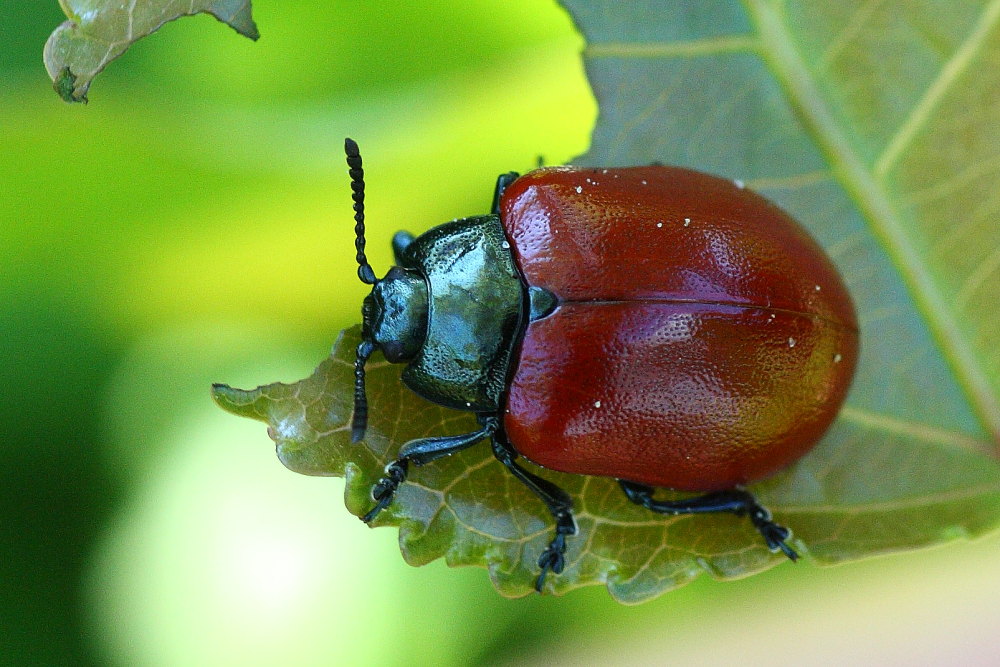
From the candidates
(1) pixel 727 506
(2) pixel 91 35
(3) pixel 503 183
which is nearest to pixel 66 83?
(2) pixel 91 35

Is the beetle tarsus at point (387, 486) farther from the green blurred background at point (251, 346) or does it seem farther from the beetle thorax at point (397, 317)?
the green blurred background at point (251, 346)

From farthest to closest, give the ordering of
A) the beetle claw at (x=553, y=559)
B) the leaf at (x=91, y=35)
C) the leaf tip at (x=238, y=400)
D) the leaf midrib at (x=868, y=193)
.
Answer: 1. the leaf midrib at (x=868, y=193)
2. the beetle claw at (x=553, y=559)
3. the leaf tip at (x=238, y=400)
4. the leaf at (x=91, y=35)

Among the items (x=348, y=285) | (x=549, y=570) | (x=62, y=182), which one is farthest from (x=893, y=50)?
(x=62, y=182)

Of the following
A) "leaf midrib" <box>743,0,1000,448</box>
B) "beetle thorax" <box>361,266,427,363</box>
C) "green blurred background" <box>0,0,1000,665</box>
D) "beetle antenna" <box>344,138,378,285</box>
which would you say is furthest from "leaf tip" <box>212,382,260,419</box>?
"leaf midrib" <box>743,0,1000,448</box>

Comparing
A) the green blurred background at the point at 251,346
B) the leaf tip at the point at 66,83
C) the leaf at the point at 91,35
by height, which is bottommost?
the green blurred background at the point at 251,346

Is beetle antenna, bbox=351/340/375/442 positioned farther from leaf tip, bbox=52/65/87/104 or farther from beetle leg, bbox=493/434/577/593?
leaf tip, bbox=52/65/87/104

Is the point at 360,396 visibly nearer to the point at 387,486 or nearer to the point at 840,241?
the point at 387,486

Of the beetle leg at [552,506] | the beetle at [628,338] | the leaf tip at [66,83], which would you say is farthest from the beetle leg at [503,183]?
the leaf tip at [66,83]
